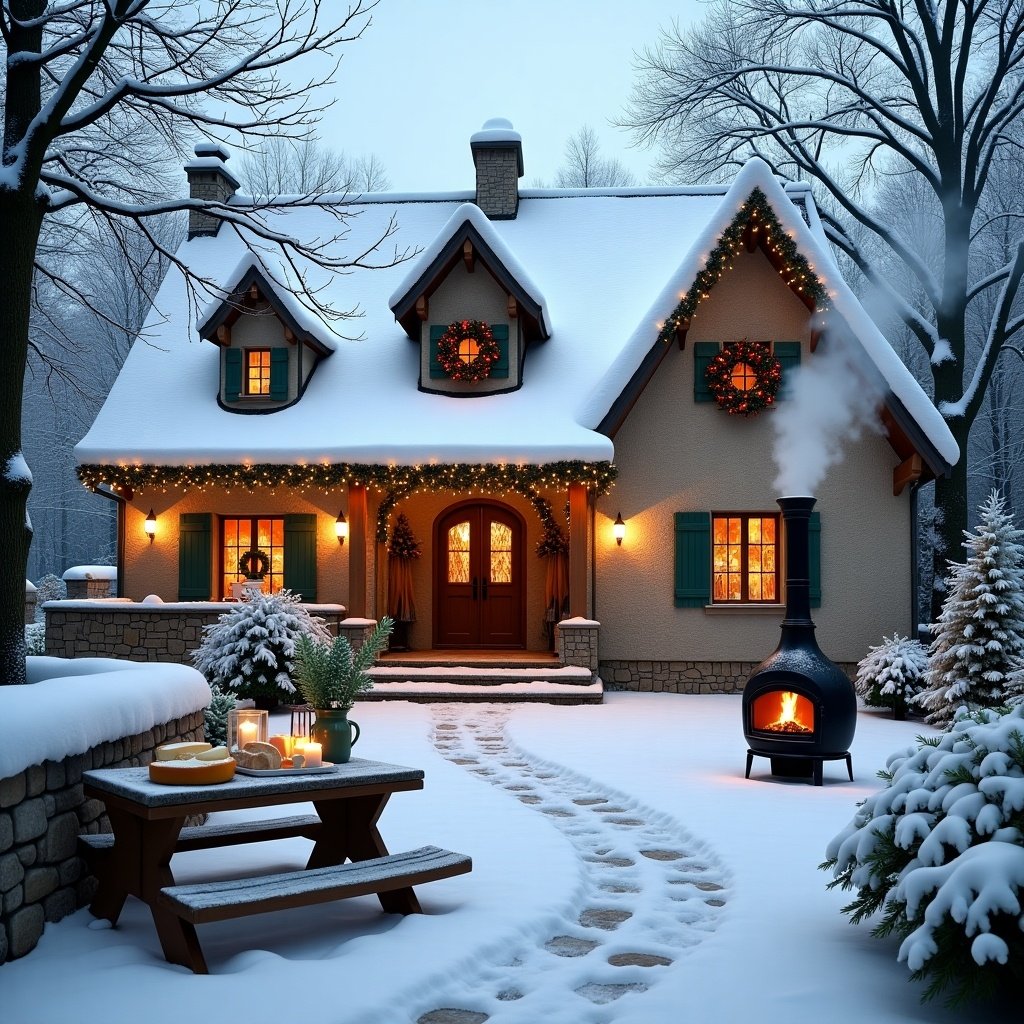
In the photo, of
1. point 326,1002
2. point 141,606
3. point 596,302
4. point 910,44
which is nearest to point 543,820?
point 326,1002

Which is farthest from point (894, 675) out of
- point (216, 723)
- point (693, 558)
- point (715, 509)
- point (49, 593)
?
point (49, 593)

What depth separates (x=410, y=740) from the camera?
9578 mm

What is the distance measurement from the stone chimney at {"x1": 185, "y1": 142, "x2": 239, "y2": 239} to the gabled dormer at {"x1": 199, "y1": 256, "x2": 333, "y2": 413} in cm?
302

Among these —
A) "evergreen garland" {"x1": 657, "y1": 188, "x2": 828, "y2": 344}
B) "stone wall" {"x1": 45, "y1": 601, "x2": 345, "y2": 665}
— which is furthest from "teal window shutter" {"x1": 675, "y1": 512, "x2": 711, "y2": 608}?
"stone wall" {"x1": 45, "y1": 601, "x2": 345, "y2": 665}

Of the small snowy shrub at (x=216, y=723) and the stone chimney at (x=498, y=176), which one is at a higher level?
the stone chimney at (x=498, y=176)

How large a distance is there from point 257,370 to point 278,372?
37cm

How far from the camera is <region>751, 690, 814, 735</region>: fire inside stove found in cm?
781

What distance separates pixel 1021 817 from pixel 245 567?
12.2 metres

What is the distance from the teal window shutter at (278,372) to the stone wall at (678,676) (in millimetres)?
5752

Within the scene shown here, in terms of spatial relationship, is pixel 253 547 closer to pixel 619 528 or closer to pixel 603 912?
pixel 619 528

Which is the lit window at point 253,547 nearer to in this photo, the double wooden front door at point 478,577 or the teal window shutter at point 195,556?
the teal window shutter at point 195,556

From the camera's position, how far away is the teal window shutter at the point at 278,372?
1485 centimetres

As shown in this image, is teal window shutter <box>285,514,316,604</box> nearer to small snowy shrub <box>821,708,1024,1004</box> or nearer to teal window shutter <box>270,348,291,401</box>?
teal window shutter <box>270,348,291,401</box>

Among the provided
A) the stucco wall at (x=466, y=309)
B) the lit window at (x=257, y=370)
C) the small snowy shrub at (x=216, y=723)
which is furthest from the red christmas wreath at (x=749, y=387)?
the small snowy shrub at (x=216, y=723)
